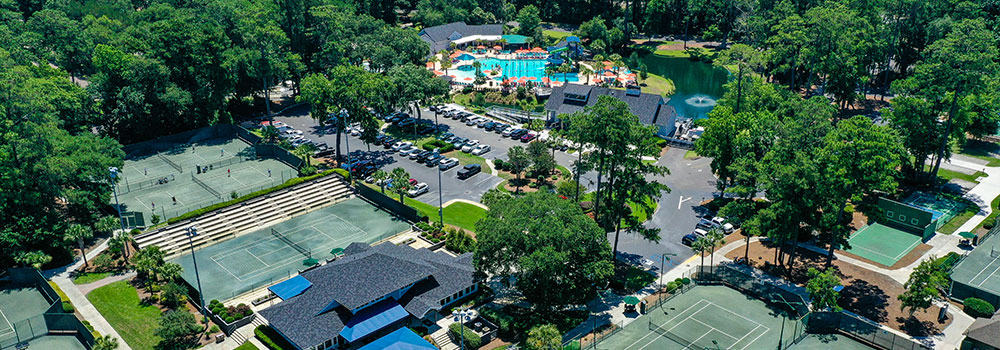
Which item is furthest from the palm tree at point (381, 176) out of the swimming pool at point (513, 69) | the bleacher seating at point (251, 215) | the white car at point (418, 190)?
the swimming pool at point (513, 69)

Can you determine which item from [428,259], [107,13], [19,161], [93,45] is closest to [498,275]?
[428,259]

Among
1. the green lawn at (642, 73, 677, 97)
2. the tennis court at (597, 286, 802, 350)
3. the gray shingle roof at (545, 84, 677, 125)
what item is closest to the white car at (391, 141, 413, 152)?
the gray shingle roof at (545, 84, 677, 125)

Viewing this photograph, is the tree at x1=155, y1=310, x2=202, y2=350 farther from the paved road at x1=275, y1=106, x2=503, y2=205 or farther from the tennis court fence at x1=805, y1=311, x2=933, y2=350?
the tennis court fence at x1=805, y1=311, x2=933, y2=350

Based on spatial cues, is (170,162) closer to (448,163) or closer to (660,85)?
(448,163)

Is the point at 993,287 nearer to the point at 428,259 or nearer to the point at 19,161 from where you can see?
the point at 428,259

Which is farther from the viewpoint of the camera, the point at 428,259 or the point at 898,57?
the point at 898,57
